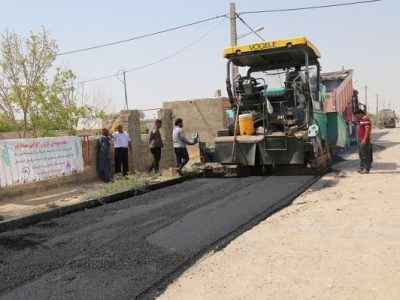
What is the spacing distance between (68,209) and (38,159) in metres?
2.21

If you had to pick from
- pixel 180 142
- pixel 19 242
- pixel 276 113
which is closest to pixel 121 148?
pixel 180 142

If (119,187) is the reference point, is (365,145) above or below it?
above

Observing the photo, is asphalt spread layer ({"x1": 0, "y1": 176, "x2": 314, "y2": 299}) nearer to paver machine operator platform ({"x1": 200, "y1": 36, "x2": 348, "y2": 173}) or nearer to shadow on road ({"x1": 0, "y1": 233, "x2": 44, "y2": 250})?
shadow on road ({"x1": 0, "y1": 233, "x2": 44, "y2": 250})

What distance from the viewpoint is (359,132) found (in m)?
11.3

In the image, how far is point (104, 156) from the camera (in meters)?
11.3

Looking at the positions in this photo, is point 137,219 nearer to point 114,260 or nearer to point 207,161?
point 114,260

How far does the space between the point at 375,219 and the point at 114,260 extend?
135 inches

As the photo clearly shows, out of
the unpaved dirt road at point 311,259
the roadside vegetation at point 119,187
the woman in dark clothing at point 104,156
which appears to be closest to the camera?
the unpaved dirt road at point 311,259

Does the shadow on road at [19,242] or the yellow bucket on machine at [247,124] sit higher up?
the yellow bucket on machine at [247,124]

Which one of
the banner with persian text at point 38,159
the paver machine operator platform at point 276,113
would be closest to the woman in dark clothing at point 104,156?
the banner with persian text at point 38,159

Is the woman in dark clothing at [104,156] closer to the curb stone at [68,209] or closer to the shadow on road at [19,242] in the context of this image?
the curb stone at [68,209]

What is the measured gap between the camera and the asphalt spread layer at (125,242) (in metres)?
4.44

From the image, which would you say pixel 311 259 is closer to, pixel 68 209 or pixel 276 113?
pixel 68 209

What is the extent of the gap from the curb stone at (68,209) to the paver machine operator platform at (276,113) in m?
1.84
